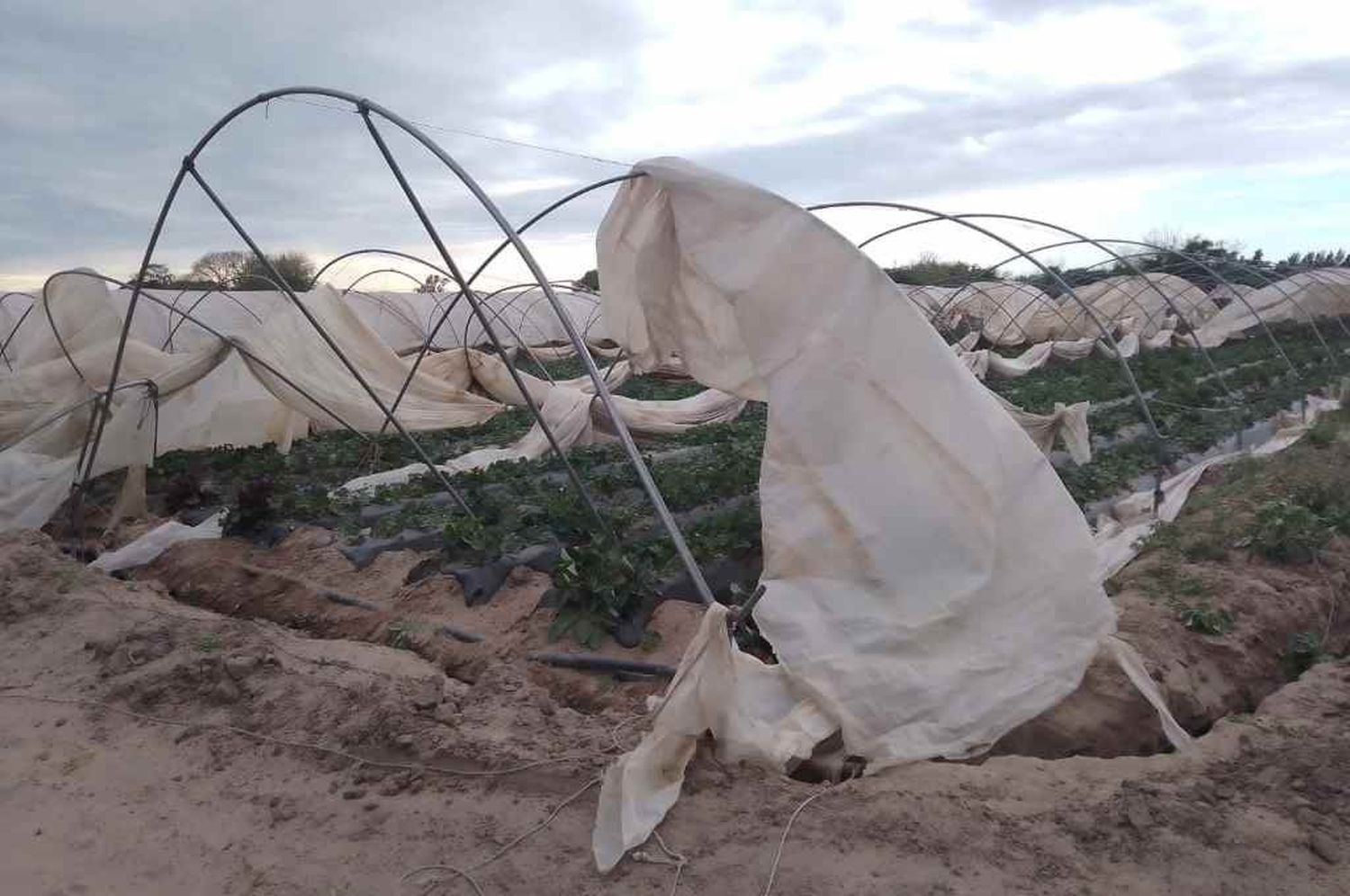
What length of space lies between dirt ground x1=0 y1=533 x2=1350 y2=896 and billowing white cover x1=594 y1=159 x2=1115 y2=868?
25 centimetres

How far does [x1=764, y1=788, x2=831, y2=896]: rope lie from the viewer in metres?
2.55

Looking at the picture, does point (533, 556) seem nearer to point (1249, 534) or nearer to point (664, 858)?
point (664, 858)

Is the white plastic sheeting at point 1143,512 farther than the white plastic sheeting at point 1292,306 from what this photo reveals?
No

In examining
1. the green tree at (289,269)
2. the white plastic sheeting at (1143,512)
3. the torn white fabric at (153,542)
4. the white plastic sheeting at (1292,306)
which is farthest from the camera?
the green tree at (289,269)

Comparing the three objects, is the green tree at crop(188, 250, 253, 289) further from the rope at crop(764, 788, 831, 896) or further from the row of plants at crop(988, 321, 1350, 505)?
the rope at crop(764, 788, 831, 896)

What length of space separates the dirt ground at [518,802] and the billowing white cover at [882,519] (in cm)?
25

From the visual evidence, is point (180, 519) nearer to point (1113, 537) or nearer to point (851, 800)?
point (851, 800)

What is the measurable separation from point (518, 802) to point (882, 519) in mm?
1541

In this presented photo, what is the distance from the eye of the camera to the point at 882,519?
340cm

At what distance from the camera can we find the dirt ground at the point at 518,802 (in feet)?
8.50

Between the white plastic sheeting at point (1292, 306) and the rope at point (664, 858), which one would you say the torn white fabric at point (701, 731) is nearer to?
the rope at point (664, 858)

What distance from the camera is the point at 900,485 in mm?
3422

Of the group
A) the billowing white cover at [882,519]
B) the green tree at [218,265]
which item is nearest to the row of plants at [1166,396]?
the billowing white cover at [882,519]

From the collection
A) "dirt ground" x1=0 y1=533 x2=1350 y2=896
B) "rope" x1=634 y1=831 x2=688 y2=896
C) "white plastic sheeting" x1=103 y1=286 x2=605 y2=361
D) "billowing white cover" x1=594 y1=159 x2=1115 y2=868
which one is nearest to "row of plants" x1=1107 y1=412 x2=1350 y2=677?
"dirt ground" x1=0 y1=533 x2=1350 y2=896
